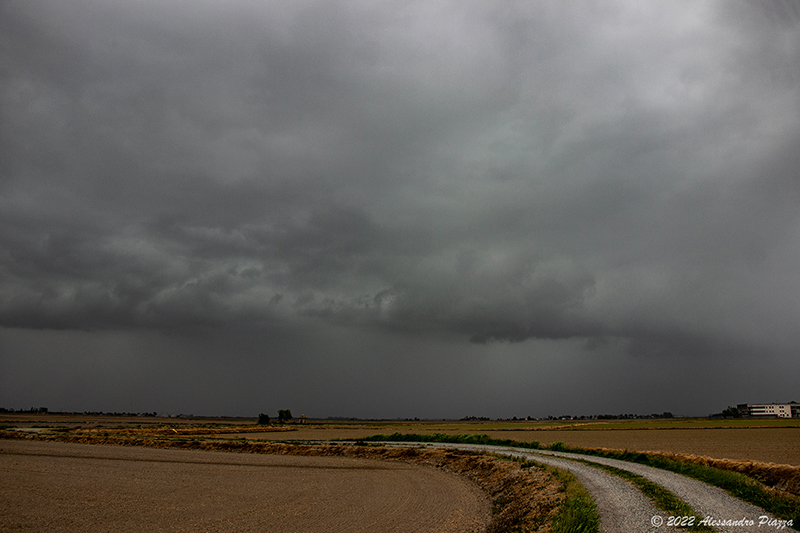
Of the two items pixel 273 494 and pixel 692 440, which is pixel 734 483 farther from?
pixel 692 440

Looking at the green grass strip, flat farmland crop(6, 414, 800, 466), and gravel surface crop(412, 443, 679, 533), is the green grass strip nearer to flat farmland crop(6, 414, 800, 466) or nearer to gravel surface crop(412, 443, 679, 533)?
gravel surface crop(412, 443, 679, 533)

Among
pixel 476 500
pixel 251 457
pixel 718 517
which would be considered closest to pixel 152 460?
pixel 251 457

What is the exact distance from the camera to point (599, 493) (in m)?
21.8

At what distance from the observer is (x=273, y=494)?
2973 cm

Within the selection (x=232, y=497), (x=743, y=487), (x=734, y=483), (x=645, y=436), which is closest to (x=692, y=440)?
(x=645, y=436)

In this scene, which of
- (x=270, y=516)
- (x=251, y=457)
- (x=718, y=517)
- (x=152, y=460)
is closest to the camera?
(x=718, y=517)

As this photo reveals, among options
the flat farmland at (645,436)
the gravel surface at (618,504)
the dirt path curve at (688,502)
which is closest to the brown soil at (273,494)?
the gravel surface at (618,504)

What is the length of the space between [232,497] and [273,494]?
241 centimetres

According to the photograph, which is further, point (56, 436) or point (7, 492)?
point (56, 436)

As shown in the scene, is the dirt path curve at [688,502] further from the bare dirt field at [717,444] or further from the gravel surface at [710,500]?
the bare dirt field at [717,444]

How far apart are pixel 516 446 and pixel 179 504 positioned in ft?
126

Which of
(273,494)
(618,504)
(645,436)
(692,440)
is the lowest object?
(645,436)

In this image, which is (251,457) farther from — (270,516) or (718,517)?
(718,517)

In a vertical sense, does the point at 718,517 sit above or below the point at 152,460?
above
